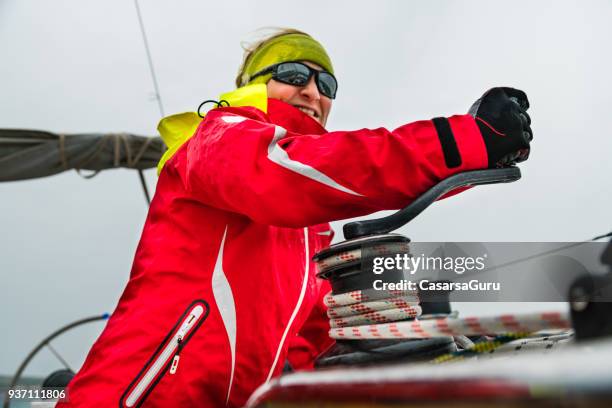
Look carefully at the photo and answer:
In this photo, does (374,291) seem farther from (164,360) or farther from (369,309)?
(164,360)

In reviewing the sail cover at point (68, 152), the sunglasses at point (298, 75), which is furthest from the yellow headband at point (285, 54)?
the sail cover at point (68, 152)

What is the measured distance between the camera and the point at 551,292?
107 centimetres

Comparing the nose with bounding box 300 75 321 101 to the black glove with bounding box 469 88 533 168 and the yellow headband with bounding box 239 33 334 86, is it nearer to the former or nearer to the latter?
the yellow headband with bounding box 239 33 334 86

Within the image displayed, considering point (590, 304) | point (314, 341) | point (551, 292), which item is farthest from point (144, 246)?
point (590, 304)

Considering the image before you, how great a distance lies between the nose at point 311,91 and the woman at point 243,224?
0.25 m

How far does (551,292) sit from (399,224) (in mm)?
302

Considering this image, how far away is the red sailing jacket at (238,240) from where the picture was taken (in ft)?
3.56

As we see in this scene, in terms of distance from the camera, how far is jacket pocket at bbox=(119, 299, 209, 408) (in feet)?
4.25

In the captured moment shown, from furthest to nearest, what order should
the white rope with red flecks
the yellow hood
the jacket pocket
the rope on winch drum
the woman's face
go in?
the woman's face < the yellow hood < the jacket pocket < the white rope with red flecks < the rope on winch drum

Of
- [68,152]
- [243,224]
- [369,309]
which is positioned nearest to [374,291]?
[369,309]

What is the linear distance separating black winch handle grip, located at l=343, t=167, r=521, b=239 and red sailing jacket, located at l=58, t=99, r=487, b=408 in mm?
23

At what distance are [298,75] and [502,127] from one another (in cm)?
93

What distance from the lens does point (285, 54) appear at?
1911mm

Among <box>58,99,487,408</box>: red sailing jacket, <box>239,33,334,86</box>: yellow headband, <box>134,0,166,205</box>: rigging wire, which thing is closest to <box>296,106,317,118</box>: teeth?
<box>239,33,334,86</box>: yellow headband
